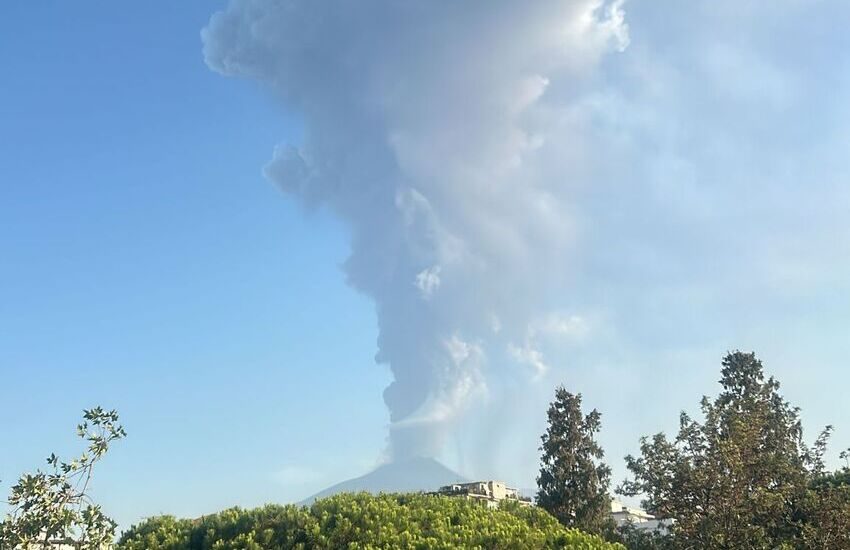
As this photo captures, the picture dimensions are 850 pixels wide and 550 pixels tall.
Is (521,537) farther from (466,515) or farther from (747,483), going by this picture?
(747,483)

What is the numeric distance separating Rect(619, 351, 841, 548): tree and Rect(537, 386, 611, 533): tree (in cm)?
1309

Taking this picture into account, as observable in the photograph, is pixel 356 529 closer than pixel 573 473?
Yes

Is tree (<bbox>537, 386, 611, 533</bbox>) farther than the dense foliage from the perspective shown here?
Yes

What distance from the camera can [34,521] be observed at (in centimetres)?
1925

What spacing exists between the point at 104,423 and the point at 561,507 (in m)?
34.8

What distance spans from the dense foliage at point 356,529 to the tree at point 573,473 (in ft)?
55.7

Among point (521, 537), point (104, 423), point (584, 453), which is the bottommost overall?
point (521, 537)

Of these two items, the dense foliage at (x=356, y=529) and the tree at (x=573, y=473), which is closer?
the dense foliage at (x=356, y=529)

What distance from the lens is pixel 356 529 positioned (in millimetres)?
27219

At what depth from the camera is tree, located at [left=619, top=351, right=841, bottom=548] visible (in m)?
30.5

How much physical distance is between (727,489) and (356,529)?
52.0ft

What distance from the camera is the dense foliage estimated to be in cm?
2683

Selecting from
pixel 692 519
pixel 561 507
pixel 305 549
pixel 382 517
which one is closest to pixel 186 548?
pixel 305 549

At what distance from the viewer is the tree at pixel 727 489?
30453 millimetres
